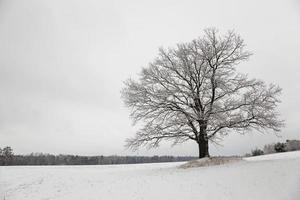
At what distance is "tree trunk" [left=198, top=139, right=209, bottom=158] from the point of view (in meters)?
19.6

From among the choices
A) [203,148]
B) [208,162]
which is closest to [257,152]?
[203,148]

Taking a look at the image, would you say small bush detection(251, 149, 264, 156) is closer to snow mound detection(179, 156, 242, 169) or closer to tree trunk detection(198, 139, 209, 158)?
snow mound detection(179, 156, 242, 169)

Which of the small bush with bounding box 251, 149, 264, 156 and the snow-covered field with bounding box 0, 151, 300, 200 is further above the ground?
the small bush with bounding box 251, 149, 264, 156

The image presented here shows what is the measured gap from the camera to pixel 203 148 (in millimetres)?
19812

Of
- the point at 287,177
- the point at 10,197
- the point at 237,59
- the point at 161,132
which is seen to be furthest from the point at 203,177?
the point at 237,59

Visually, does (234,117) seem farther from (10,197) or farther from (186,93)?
(10,197)

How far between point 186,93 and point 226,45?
6.03m

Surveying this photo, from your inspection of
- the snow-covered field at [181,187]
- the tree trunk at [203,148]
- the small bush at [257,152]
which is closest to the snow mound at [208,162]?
the tree trunk at [203,148]

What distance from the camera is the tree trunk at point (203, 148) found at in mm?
19594

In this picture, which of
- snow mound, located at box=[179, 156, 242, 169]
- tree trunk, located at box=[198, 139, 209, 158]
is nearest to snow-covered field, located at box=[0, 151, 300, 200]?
snow mound, located at box=[179, 156, 242, 169]

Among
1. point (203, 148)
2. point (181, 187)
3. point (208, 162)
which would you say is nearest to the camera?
point (181, 187)

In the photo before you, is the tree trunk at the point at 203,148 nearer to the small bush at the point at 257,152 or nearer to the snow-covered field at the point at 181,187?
the snow-covered field at the point at 181,187

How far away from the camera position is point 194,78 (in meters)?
21.5

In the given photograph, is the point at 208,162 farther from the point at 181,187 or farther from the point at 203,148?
the point at 181,187
